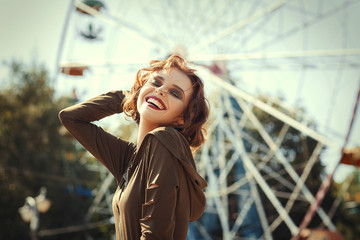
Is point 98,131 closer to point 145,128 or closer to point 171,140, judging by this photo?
point 145,128

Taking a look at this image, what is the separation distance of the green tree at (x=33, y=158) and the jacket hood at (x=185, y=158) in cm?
1419

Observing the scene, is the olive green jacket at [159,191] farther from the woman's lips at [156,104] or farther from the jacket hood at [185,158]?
the woman's lips at [156,104]

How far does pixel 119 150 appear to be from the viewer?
1.79 metres

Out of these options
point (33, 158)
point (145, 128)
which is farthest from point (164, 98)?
point (33, 158)

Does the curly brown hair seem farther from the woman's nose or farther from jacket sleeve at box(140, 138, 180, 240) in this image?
jacket sleeve at box(140, 138, 180, 240)

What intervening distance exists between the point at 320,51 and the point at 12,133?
40.5 feet

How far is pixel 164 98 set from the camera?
1.69m

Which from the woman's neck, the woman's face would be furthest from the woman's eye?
the woman's neck

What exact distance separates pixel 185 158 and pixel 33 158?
15498mm

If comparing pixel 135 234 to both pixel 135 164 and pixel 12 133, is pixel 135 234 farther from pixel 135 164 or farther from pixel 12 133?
pixel 12 133

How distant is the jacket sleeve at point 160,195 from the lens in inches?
53.2

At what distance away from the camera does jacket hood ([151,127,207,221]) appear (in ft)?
4.81

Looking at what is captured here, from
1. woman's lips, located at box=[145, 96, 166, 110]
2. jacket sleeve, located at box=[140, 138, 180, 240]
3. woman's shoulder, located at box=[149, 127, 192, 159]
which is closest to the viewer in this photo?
jacket sleeve, located at box=[140, 138, 180, 240]

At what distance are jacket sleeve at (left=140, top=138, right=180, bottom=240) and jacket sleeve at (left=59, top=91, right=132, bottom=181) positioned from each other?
0.35 m
